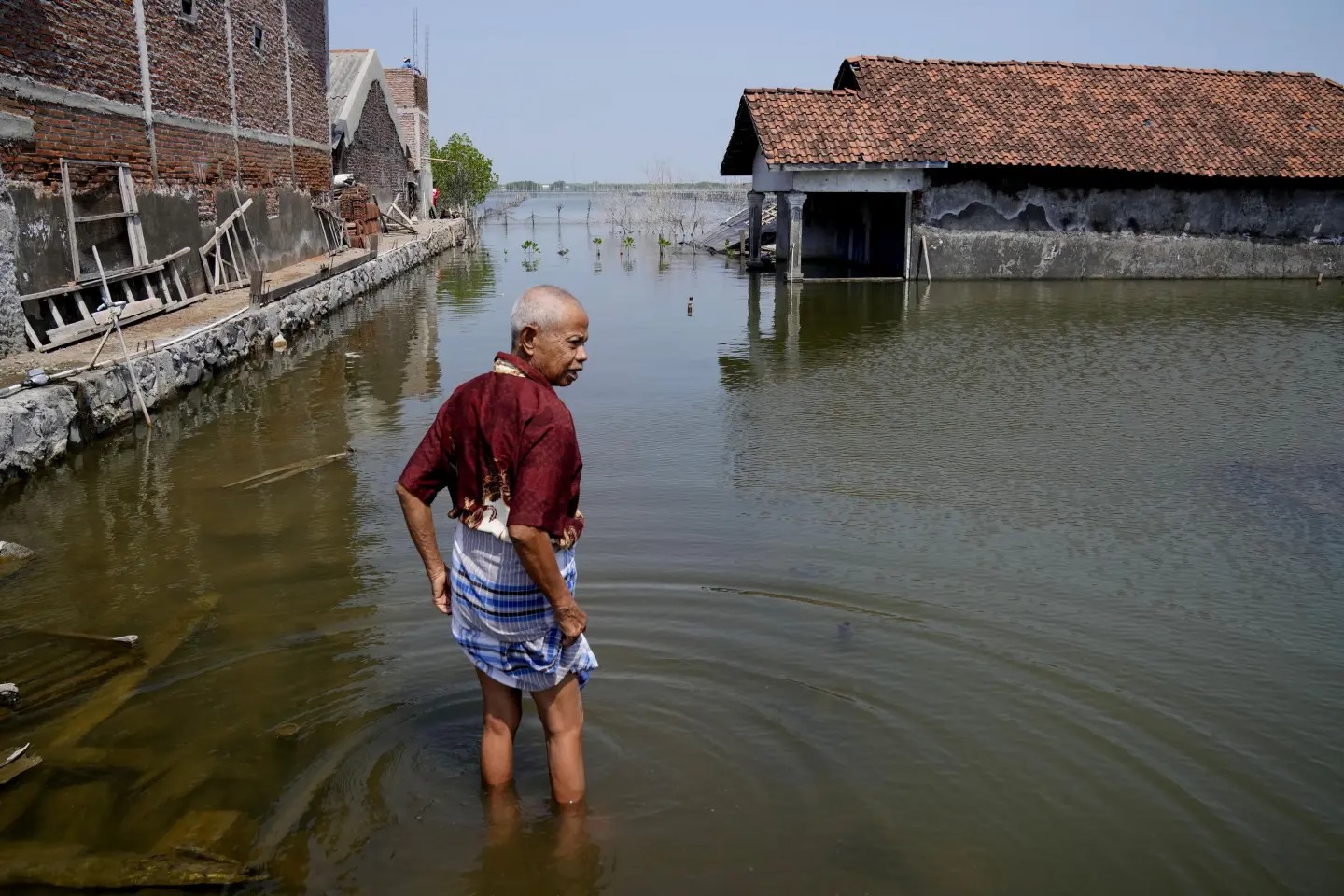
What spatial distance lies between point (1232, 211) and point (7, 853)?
83.3 ft

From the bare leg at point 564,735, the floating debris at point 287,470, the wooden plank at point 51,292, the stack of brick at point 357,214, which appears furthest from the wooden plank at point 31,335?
the stack of brick at point 357,214

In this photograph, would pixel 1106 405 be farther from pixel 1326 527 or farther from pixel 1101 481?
pixel 1326 527

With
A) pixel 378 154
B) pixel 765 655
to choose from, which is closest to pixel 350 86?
pixel 378 154

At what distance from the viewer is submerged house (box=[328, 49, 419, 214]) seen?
95.3 feet

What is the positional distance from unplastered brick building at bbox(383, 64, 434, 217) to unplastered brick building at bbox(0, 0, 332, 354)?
18.9 meters

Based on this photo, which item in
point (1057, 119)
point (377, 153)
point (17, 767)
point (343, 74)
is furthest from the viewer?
point (377, 153)

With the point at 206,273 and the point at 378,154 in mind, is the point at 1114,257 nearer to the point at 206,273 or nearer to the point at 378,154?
the point at 206,273

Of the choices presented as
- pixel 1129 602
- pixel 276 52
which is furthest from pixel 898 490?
pixel 276 52

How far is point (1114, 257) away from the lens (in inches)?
913

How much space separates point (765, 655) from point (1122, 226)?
69.7ft

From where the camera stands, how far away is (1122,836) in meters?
3.45

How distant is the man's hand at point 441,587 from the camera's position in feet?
10.9

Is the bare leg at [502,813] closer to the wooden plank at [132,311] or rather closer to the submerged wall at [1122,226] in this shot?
the wooden plank at [132,311]

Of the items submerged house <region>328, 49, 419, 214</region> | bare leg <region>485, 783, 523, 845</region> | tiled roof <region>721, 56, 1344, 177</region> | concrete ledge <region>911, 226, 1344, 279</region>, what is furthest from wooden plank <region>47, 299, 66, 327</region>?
submerged house <region>328, 49, 419, 214</region>
